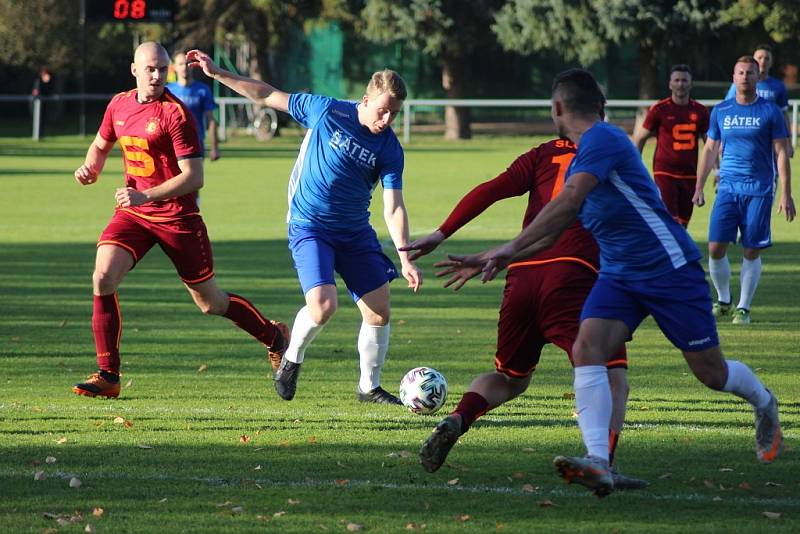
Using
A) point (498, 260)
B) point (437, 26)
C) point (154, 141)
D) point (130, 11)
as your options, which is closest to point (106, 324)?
point (154, 141)

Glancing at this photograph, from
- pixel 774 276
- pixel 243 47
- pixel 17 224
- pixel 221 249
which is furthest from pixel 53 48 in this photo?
pixel 774 276

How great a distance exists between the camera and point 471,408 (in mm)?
6918

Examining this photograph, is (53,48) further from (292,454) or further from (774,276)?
(292,454)

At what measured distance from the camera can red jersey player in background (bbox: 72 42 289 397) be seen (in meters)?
8.94

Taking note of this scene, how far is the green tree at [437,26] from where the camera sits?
49.2 meters

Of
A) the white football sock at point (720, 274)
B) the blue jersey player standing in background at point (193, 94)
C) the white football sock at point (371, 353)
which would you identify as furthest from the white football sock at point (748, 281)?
the blue jersey player standing in background at point (193, 94)

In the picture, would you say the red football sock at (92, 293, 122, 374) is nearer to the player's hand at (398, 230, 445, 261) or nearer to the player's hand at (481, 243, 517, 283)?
the player's hand at (398, 230, 445, 261)

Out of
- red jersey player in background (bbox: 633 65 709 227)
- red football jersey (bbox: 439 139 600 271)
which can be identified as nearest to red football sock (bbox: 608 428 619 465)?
red football jersey (bbox: 439 139 600 271)

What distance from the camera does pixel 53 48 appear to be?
57.2 metres

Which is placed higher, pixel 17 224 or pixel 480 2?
pixel 480 2

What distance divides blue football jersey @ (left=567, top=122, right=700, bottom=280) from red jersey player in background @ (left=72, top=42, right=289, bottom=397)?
3.38m

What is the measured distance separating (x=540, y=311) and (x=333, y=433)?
1606 mm

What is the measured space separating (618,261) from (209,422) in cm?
287

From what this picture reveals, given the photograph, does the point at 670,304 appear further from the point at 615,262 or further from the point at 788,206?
the point at 788,206
